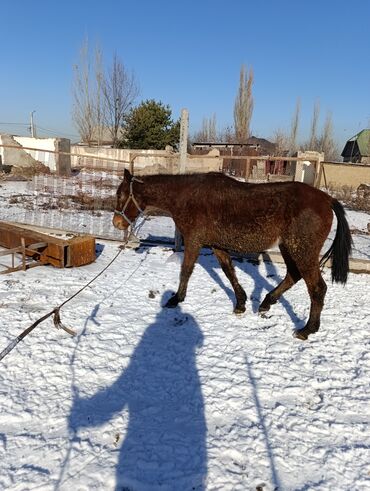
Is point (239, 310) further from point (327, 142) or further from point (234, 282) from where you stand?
point (327, 142)

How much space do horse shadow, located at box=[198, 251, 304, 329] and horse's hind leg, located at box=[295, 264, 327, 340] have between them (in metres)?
0.27

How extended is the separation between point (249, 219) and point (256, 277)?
2.38m

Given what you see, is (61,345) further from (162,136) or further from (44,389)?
(162,136)

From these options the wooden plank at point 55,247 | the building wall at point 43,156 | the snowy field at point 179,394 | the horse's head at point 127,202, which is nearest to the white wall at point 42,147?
Answer: the building wall at point 43,156

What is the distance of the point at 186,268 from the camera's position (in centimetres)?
490

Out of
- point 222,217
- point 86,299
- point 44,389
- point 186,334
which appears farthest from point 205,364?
point 86,299

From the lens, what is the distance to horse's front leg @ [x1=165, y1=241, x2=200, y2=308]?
472cm

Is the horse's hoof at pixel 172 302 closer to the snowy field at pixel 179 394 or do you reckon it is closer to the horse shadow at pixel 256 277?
the snowy field at pixel 179 394

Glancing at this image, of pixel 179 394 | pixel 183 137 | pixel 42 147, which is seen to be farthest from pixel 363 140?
pixel 179 394

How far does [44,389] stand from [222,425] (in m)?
1.58

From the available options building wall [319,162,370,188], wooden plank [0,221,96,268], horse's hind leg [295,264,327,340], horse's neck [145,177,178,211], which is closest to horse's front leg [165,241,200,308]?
horse's neck [145,177,178,211]

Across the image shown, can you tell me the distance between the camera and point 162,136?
99.2ft

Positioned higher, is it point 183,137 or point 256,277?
point 183,137

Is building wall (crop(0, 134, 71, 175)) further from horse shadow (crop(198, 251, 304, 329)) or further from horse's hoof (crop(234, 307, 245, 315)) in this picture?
horse's hoof (crop(234, 307, 245, 315))
